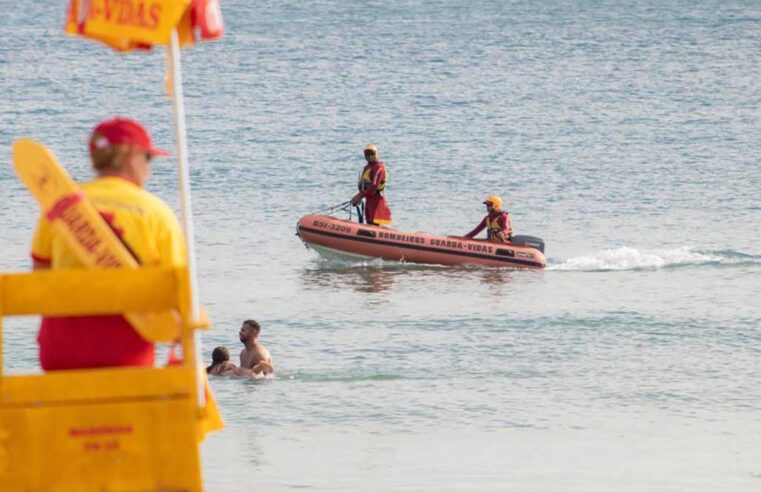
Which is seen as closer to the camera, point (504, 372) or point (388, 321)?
point (504, 372)

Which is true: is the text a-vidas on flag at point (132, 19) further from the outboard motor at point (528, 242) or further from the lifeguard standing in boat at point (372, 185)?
the outboard motor at point (528, 242)

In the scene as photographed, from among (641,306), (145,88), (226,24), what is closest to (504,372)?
(641,306)

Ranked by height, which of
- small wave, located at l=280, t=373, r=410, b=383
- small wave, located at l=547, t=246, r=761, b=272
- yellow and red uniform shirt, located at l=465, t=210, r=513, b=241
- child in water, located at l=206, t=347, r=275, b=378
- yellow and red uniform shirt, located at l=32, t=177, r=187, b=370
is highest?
yellow and red uniform shirt, located at l=32, t=177, r=187, b=370

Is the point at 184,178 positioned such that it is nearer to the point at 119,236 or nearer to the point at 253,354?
the point at 119,236

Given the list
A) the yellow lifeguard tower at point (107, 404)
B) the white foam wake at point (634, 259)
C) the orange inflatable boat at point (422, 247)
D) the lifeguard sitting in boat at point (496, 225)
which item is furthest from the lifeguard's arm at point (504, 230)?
the yellow lifeguard tower at point (107, 404)

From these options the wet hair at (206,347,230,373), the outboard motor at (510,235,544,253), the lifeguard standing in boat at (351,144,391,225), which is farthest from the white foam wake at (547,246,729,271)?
the wet hair at (206,347,230,373)

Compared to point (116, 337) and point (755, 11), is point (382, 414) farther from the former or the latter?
point (755, 11)

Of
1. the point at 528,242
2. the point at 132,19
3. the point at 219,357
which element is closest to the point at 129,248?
the point at 132,19

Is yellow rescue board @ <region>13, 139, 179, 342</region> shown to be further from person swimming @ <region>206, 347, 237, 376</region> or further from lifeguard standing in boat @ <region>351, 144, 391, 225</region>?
lifeguard standing in boat @ <region>351, 144, 391, 225</region>

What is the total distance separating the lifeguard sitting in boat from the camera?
2302cm

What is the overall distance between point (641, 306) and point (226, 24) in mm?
43273

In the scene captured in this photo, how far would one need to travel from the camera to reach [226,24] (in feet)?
206

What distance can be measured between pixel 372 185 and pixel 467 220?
27.3ft

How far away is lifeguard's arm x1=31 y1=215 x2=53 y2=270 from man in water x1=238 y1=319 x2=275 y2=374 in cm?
990
